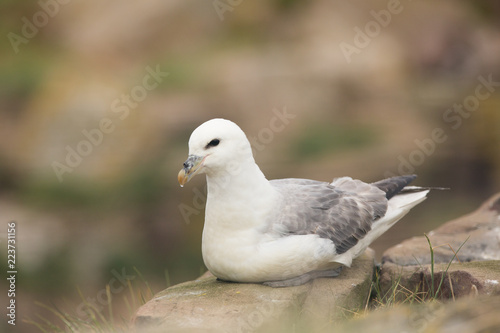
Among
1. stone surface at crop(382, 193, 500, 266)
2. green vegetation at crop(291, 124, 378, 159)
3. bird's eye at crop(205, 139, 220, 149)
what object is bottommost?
stone surface at crop(382, 193, 500, 266)

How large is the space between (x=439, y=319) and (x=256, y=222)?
65.2 inches

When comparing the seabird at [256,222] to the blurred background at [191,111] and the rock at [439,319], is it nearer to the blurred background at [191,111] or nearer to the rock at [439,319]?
the rock at [439,319]

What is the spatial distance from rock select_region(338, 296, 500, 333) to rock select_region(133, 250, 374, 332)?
30.7 inches

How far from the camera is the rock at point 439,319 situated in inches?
125

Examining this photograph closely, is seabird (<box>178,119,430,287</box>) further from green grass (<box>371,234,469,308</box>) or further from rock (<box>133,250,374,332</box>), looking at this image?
green grass (<box>371,234,469,308</box>)

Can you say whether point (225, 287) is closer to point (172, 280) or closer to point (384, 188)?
point (384, 188)

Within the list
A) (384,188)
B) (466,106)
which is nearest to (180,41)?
(466,106)

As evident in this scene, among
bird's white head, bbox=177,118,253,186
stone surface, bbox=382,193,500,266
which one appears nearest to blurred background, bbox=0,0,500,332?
stone surface, bbox=382,193,500,266

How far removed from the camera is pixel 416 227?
10.4 metres

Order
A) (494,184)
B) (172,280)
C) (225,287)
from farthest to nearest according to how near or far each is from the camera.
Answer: (494,184)
(172,280)
(225,287)

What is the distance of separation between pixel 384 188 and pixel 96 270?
17.9 feet

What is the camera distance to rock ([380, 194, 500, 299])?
15.6ft

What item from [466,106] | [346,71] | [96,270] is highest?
[346,71]

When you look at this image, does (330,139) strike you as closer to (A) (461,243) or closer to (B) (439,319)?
(A) (461,243)
